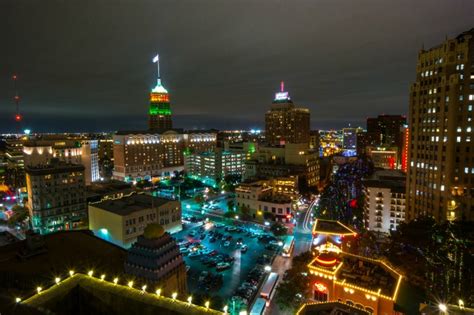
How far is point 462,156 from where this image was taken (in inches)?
1928

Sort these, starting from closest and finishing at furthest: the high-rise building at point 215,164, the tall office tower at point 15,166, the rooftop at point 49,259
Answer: the rooftop at point 49,259 → the tall office tower at point 15,166 → the high-rise building at point 215,164

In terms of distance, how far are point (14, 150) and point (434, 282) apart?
163 m

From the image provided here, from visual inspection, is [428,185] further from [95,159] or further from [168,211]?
[95,159]

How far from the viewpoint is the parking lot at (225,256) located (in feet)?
137

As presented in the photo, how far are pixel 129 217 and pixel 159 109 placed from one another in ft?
400

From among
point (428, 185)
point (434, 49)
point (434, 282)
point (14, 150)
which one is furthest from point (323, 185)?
point (14, 150)

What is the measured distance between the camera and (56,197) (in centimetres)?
6650

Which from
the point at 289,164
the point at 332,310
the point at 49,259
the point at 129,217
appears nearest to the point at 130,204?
the point at 129,217

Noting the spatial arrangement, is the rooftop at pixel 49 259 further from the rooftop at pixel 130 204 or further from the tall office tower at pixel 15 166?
the tall office tower at pixel 15 166

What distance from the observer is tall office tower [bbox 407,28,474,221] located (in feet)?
159

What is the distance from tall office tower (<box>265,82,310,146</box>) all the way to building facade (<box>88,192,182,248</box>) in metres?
118

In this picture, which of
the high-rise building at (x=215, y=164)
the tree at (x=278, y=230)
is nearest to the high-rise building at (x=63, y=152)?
the high-rise building at (x=215, y=164)

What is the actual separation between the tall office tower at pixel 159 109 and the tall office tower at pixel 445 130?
13682 centimetres

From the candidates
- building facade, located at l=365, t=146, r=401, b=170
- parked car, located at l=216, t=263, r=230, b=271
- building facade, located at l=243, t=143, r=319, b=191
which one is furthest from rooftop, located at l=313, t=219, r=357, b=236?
building facade, located at l=365, t=146, r=401, b=170
